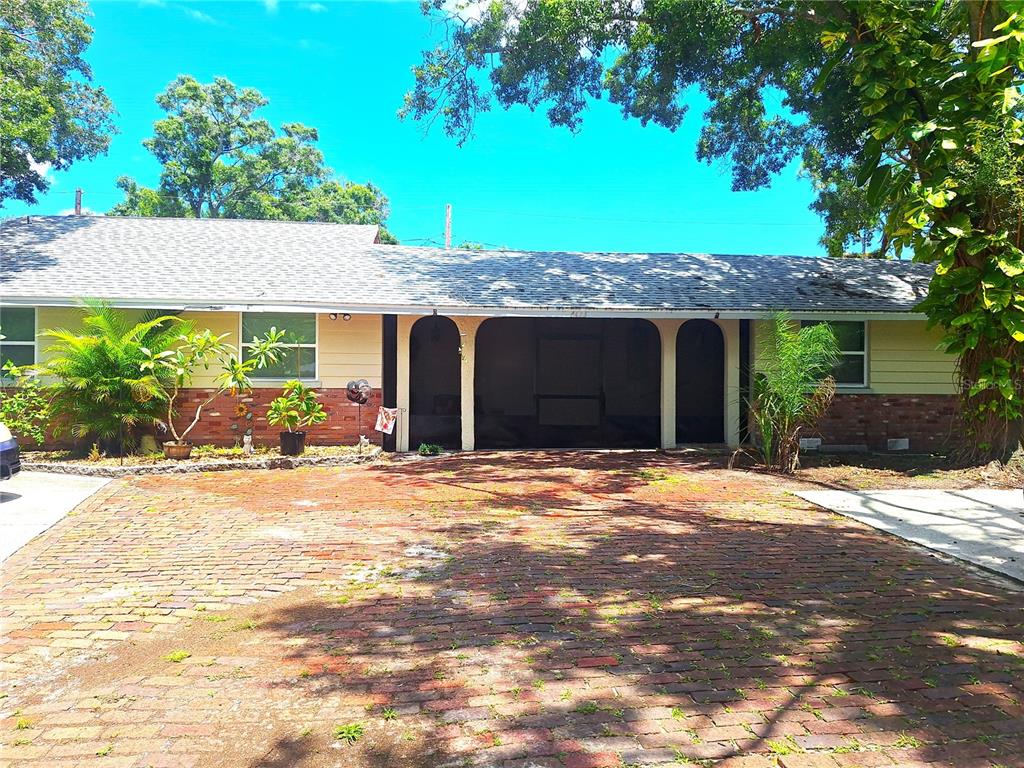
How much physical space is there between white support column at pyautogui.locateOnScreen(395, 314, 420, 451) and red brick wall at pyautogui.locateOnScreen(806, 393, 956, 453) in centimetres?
839

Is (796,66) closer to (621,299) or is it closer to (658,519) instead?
(621,299)

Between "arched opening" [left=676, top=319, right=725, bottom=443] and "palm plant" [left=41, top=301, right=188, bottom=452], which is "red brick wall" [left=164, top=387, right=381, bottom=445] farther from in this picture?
"arched opening" [left=676, top=319, right=725, bottom=443]

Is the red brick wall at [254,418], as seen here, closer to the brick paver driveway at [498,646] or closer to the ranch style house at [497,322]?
the ranch style house at [497,322]

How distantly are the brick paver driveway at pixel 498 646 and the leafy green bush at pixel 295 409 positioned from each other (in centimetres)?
409

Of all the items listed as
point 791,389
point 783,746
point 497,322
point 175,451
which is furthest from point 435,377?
point 783,746

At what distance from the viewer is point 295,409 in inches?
429

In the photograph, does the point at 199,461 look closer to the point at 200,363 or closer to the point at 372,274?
the point at 200,363

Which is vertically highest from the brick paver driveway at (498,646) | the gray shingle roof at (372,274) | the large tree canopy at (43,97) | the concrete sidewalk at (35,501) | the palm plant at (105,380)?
the large tree canopy at (43,97)

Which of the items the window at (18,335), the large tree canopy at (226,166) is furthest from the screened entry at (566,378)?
the large tree canopy at (226,166)

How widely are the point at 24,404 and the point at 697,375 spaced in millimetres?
13279

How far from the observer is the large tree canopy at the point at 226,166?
2978 cm

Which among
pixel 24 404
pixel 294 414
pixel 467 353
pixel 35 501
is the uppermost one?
pixel 467 353

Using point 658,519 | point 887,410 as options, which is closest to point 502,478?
point 658,519

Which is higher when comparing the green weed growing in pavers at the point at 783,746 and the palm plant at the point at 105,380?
the palm plant at the point at 105,380
